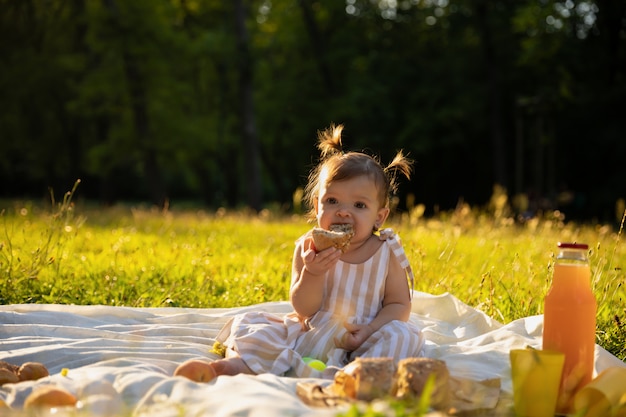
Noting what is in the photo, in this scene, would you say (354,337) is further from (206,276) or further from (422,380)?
(206,276)

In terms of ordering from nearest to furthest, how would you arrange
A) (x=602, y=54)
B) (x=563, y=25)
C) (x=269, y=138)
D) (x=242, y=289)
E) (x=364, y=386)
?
(x=364, y=386), (x=242, y=289), (x=563, y=25), (x=602, y=54), (x=269, y=138)

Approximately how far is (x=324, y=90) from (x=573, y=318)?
2437 centimetres

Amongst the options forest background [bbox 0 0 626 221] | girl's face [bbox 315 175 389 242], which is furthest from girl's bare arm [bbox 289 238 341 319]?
forest background [bbox 0 0 626 221]

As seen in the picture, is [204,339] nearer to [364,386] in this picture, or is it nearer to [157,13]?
[364,386]

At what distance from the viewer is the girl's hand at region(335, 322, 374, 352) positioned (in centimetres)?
339

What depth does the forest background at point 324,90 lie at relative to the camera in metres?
20.2

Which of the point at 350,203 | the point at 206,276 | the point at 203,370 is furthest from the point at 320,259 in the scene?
the point at 206,276

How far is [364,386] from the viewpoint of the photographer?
2566 millimetres

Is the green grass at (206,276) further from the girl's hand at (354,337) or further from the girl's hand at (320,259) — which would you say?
the girl's hand at (320,259)

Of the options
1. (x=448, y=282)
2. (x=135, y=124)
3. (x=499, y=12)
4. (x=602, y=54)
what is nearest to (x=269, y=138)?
(x=135, y=124)

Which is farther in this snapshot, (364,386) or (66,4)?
(66,4)

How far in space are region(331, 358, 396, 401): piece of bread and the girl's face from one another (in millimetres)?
927

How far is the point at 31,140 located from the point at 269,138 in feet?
28.5

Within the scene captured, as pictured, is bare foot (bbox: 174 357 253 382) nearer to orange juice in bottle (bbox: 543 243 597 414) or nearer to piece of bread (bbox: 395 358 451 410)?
piece of bread (bbox: 395 358 451 410)
